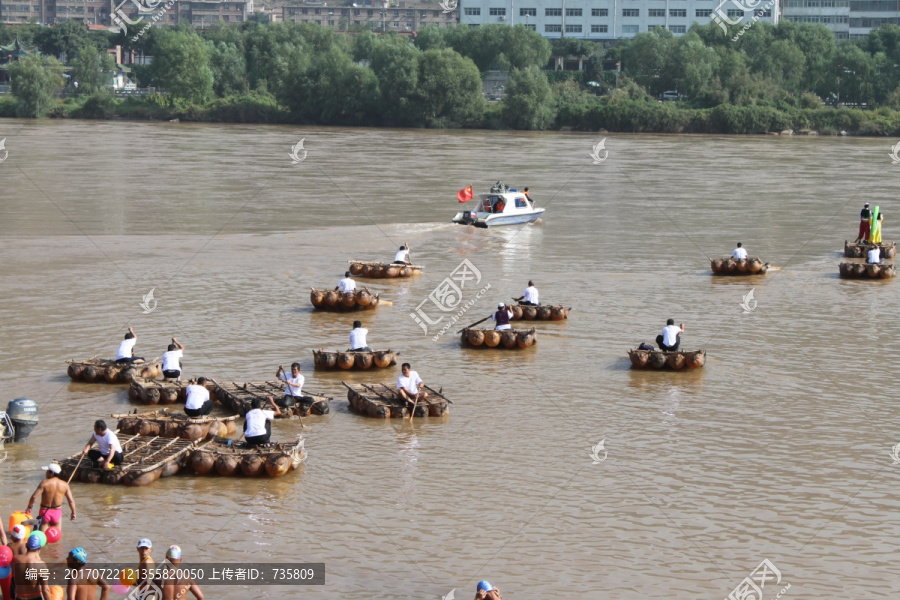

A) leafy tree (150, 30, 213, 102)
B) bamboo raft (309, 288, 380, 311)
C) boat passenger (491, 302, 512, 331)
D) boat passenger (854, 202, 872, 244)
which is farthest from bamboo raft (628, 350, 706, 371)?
leafy tree (150, 30, 213, 102)

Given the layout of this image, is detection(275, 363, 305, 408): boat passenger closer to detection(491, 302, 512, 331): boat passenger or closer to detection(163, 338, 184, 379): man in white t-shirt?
detection(163, 338, 184, 379): man in white t-shirt

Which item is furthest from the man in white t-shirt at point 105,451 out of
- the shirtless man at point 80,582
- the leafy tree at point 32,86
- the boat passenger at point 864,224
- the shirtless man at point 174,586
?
the leafy tree at point 32,86

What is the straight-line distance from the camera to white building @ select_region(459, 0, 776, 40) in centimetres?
14625

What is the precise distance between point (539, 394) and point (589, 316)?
699cm

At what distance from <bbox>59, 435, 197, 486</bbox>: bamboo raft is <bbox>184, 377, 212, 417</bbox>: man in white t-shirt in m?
1.18

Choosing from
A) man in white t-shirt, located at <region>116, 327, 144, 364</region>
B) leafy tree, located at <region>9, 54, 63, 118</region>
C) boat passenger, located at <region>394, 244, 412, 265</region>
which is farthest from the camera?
Result: leafy tree, located at <region>9, 54, 63, 118</region>

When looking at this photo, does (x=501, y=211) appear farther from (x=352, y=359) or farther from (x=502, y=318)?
(x=352, y=359)

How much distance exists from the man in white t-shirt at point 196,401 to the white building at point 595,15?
134 meters

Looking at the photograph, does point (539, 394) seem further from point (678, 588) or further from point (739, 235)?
point (739, 235)

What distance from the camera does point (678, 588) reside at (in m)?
14.8

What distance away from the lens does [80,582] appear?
1281 cm

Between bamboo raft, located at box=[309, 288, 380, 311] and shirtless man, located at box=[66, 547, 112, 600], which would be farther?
bamboo raft, located at box=[309, 288, 380, 311]

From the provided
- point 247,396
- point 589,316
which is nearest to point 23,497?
point 247,396

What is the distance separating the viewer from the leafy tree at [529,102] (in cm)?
9919
